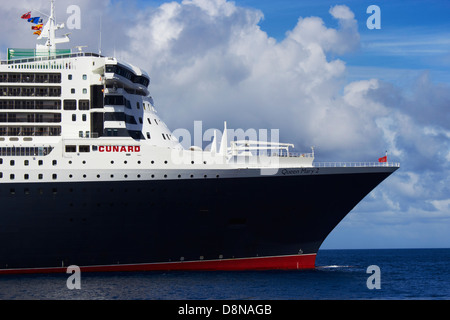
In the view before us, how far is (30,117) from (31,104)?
994 millimetres

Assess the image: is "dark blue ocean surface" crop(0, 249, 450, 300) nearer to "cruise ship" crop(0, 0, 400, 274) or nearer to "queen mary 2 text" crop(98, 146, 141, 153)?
"cruise ship" crop(0, 0, 400, 274)

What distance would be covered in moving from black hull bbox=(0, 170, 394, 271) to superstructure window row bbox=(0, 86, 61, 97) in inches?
283

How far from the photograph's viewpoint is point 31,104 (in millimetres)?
44875

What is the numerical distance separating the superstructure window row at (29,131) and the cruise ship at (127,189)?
73 millimetres

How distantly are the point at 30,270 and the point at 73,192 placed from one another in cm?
660

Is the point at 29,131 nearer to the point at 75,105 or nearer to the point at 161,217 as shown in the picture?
the point at 75,105

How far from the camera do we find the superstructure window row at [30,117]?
44469mm

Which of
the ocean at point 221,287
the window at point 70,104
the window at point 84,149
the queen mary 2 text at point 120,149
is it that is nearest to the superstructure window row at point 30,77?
the window at point 70,104

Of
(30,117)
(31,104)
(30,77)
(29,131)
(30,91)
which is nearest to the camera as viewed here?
(29,131)

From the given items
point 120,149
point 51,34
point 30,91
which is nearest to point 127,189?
point 120,149
